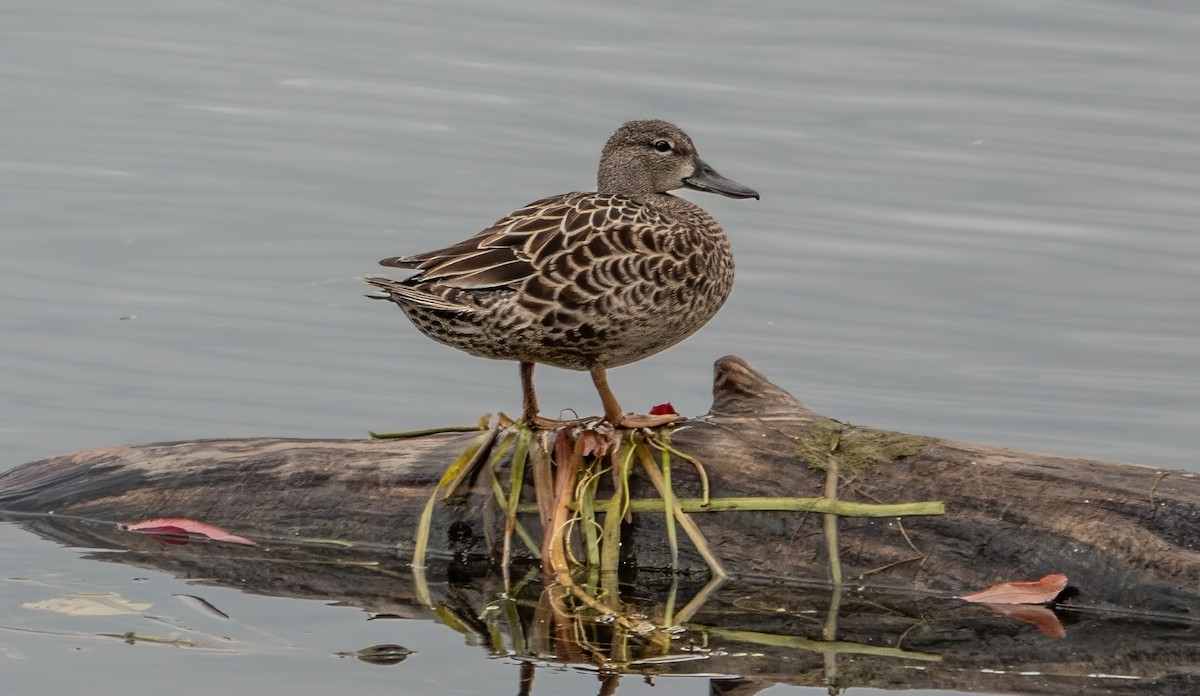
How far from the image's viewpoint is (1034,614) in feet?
24.1

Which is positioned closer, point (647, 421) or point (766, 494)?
point (766, 494)

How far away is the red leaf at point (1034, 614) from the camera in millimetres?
7289

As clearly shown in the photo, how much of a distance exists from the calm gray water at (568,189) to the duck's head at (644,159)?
2.18 meters

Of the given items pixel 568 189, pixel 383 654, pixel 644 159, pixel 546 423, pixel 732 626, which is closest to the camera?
pixel 383 654

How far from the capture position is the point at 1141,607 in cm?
722

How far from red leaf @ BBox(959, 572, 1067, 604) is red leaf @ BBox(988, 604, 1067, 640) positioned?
0.09ft

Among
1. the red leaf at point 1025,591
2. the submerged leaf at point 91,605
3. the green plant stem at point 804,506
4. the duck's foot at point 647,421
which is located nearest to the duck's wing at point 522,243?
the duck's foot at point 647,421

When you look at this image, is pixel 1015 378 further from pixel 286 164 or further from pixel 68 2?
pixel 68 2

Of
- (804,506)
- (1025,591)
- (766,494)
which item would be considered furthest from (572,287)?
(1025,591)

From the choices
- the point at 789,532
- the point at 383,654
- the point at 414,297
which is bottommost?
the point at 383,654

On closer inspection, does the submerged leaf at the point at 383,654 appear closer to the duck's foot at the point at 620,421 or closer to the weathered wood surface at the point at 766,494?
the weathered wood surface at the point at 766,494

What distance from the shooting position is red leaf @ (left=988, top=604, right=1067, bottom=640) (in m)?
7.29

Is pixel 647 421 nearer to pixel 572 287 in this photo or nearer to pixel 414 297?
pixel 572 287

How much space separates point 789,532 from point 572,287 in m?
1.30
